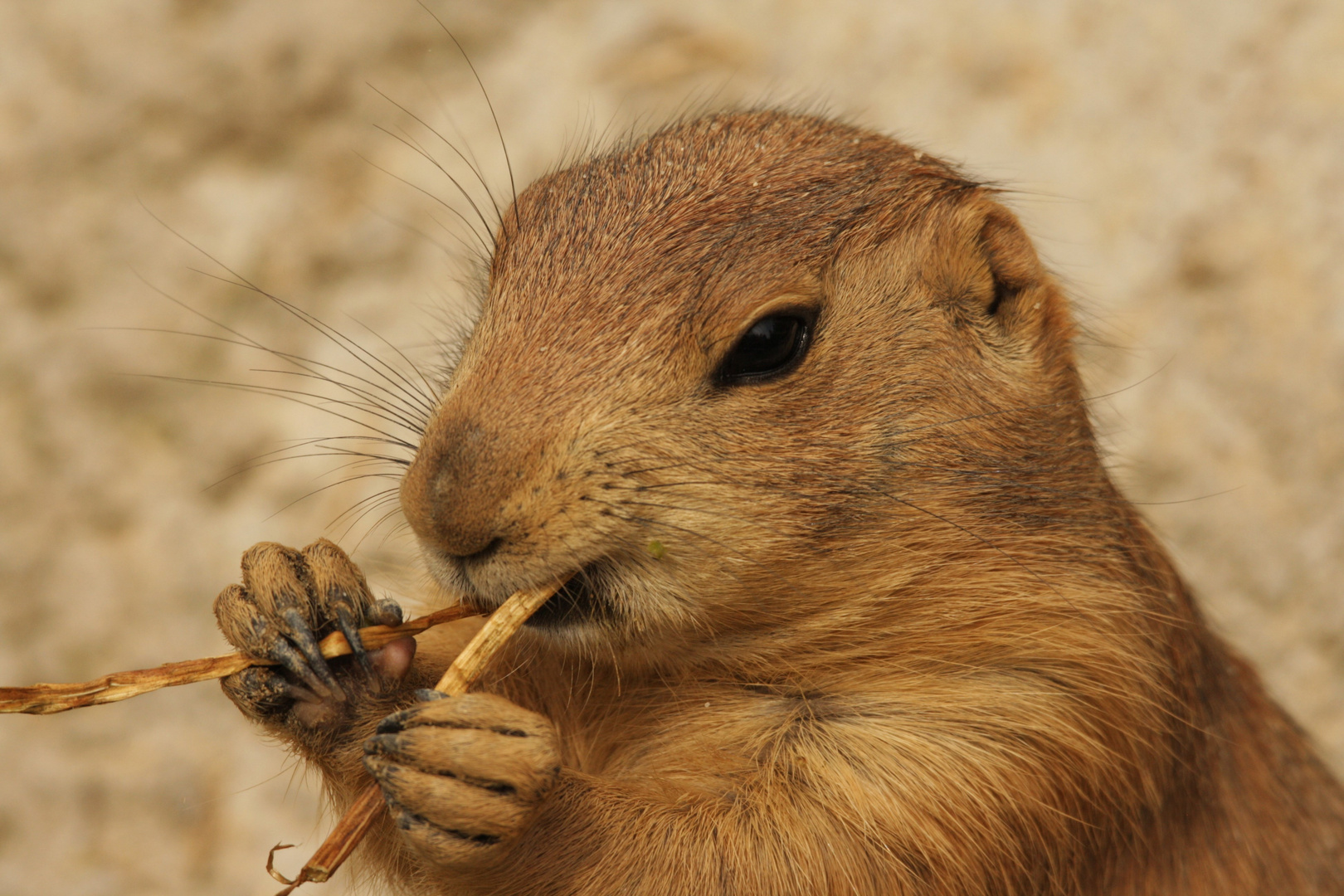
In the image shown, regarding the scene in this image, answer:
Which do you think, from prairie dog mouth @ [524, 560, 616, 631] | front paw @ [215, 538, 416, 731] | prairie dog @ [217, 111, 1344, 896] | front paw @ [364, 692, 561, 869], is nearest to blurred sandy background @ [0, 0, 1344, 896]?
prairie dog @ [217, 111, 1344, 896]

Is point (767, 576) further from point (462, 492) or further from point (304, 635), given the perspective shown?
point (304, 635)

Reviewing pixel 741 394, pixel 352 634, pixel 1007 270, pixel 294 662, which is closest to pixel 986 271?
pixel 1007 270

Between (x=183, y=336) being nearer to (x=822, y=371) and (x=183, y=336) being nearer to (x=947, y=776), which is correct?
(x=822, y=371)

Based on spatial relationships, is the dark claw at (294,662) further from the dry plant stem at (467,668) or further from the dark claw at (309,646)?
the dry plant stem at (467,668)

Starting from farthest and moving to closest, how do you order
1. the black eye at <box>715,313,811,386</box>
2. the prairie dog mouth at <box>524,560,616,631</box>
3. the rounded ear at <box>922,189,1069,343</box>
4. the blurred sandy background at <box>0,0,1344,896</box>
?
1. the blurred sandy background at <box>0,0,1344,896</box>
2. the rounded ear at <box>922,189,1069,343</box>
3. the black eye at <box>715,313,811,386</box>
4. the prairie dog mouth at <box>524,560,616,631</box>

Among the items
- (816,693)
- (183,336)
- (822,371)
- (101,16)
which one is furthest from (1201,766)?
(101,16)

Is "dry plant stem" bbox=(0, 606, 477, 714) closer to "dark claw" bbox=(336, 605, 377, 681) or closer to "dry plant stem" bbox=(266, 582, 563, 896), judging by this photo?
"dark claw" bbox=(336, 605, 377, 681)
